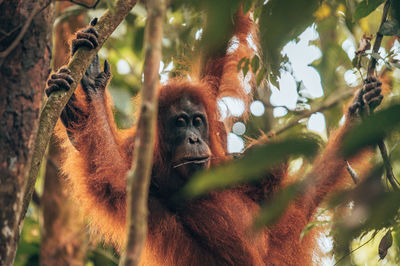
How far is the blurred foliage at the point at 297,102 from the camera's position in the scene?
1.24m

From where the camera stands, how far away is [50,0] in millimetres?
2637

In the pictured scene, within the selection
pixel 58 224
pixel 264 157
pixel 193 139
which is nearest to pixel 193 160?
pixel 193 139

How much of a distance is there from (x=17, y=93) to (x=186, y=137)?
7.38 ft

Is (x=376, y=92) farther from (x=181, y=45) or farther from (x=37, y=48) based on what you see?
(x=37, y=48)

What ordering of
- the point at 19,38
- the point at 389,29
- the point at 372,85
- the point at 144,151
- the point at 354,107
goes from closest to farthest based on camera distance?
the point at 144,151 → the point at 19,38 → the point at 389,29 → the point at 372,85 → the point at 354,107

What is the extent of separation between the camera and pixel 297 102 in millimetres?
5281

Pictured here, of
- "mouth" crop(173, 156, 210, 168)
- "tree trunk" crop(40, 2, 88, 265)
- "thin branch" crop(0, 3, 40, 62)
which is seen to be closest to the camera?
"thin branch" crop(0, 3, 40, 62)

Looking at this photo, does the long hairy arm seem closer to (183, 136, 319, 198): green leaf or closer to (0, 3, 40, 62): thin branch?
(0, 3, 40, 62): thin branch

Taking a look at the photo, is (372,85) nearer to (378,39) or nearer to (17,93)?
(378,39)

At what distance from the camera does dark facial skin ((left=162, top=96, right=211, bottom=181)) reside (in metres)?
4.31

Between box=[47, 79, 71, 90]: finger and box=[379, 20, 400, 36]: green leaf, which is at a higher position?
box=[47, 79, 71, 90]: finger

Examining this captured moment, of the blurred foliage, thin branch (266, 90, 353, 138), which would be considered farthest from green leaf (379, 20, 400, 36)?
thin branch (266, 90, 353, 138)

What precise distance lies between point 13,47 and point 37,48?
11 cm

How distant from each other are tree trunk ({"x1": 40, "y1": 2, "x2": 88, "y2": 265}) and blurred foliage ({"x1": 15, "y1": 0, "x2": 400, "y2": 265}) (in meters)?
0.25
